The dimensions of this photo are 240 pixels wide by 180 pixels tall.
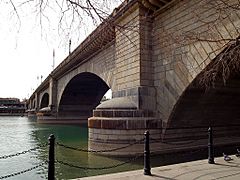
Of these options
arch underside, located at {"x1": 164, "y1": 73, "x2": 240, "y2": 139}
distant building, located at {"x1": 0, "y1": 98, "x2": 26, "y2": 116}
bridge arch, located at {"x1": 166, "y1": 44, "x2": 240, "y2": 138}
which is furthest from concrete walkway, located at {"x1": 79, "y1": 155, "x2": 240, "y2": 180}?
distant building, located at {"x1": 0, "y1": 98, "x2": 26, "y2": 116}

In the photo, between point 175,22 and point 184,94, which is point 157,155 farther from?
point 175,22

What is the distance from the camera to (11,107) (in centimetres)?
11681

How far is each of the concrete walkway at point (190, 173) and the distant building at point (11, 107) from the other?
10331 cm

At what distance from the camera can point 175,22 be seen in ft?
46.8

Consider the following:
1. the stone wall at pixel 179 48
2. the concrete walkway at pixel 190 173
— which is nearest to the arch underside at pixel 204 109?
the stone wall at pixel 179 48

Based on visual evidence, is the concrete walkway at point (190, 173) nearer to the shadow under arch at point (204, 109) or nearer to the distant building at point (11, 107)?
the shadow under arch at point (204, 109)

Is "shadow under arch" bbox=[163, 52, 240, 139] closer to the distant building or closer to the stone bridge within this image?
the stone bridge

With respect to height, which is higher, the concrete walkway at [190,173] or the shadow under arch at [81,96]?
the shadow under arch at [81,96]

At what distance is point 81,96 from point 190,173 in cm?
4312

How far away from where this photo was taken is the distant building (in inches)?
4227

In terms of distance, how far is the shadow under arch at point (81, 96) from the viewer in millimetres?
42266

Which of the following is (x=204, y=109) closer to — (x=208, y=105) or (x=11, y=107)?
(x=208, y=105)

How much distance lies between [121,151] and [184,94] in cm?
400

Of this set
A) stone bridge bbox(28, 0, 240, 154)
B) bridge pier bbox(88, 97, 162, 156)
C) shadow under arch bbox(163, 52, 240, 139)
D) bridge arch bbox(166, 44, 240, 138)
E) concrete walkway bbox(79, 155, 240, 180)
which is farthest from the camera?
shadow under arch bbox(163, 52, 240, 139)
